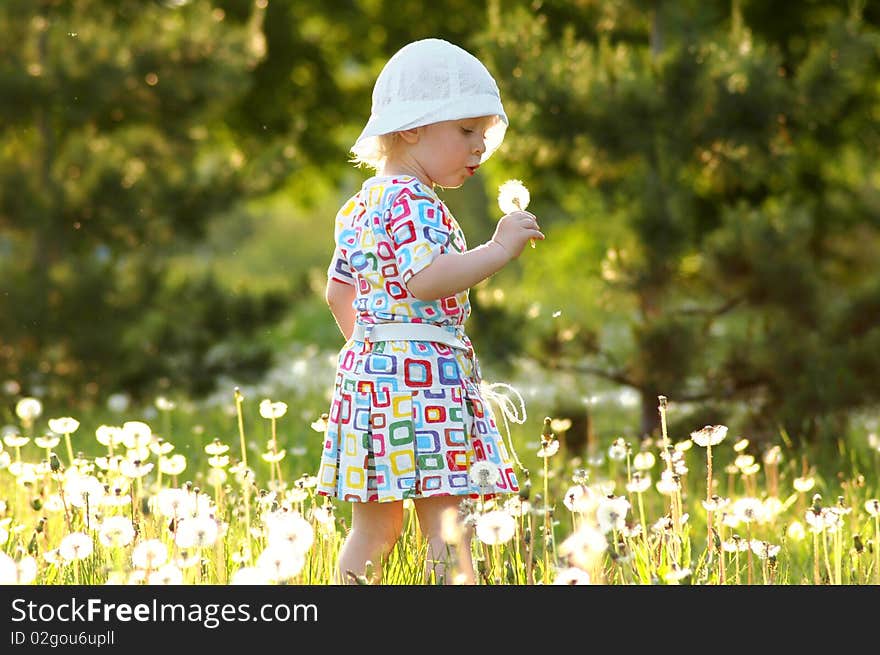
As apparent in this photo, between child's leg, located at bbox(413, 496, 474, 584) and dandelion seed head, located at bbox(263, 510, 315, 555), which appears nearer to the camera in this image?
dandelion seed head, located at bbox(263, 510, 315, 555)

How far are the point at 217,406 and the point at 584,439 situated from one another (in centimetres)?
266

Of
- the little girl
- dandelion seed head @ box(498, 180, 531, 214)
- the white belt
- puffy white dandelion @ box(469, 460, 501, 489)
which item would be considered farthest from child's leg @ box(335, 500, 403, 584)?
dandelion seed head @ box(498, 180, 531, 214)

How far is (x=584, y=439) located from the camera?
6.71 m

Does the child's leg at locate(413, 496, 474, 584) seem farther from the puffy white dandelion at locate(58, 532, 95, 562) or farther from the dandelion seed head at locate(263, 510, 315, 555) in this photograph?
the puffy white dandelion at locate(58, 532, 95, 562)

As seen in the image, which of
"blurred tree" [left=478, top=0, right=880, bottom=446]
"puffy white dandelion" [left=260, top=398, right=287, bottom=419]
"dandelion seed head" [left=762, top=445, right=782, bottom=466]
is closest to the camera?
"puffy white dandelion" [left=260, top=398, right=287, bottom=419]

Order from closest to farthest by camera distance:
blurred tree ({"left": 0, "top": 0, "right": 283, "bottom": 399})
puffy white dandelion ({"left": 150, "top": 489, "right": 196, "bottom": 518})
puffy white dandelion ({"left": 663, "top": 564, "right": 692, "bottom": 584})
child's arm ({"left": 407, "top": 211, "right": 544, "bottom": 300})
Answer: puffy white dandelion ({"left": 663, "top": 564, "right": 692, "bottom": 584})
child's arm ({"left": 407, "top": 211, "right": 544, "bottom": 300})
puffy white dandelion ({"left": 150, "top": 489, "right": 196, "bottom": 518})
blurred tree ({"left": 0, "top": 0, "right": 283, "bottom": 399})

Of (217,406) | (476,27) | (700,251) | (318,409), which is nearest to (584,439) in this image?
(700,251)

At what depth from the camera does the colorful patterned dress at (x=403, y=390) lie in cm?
305

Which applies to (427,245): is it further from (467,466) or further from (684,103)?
(684,103)

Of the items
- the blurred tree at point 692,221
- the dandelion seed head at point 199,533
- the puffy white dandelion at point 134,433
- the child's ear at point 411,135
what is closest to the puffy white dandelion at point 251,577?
the dandelion seed head at point 199,533

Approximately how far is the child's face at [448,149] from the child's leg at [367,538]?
34.7 inches

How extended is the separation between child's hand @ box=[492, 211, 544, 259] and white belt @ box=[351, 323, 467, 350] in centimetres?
29

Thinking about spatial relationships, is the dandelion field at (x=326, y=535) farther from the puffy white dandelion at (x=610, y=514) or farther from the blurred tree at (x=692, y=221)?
the blurred tree at (x=692, y=221)

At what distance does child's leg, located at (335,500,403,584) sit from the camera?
3.19 metres
